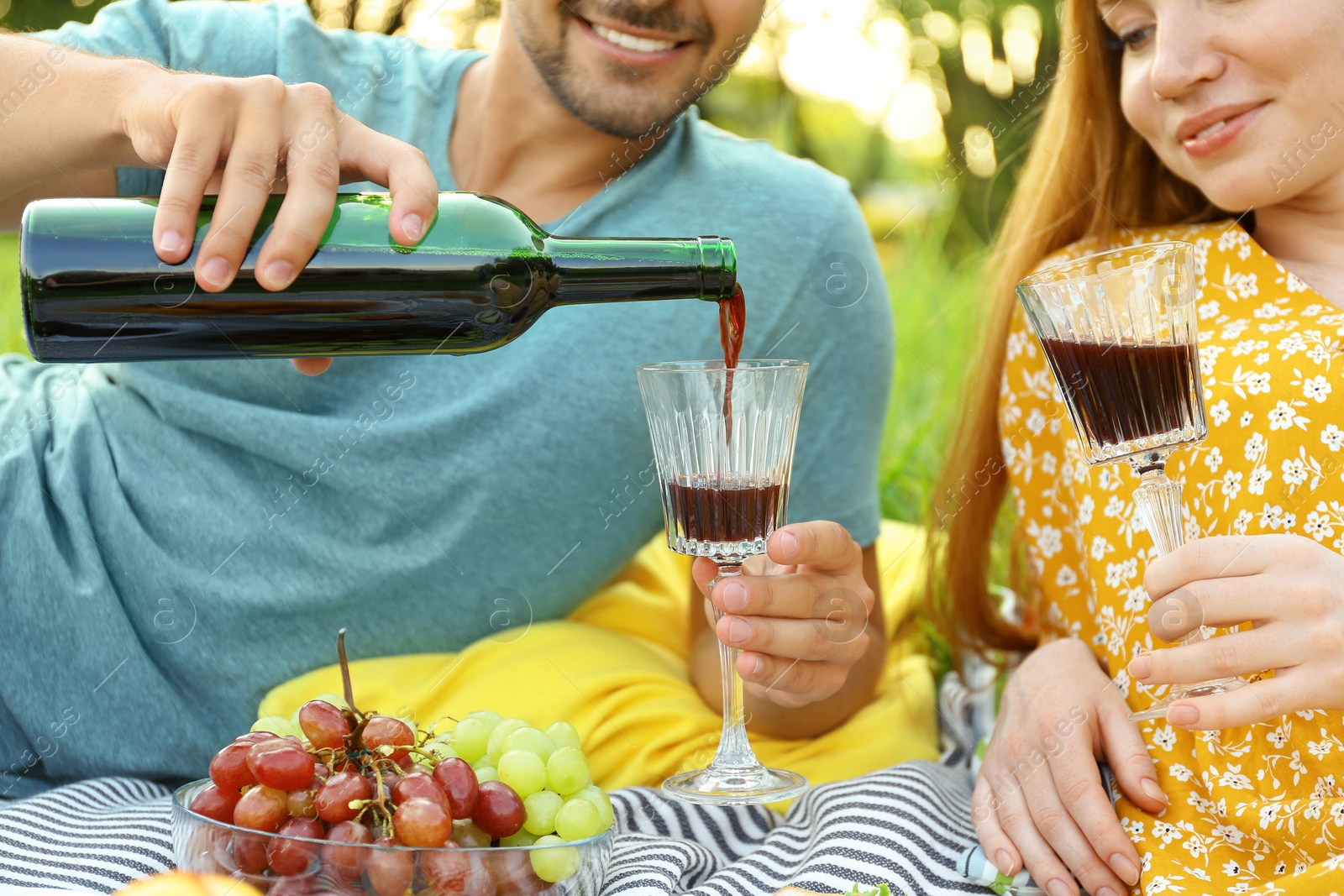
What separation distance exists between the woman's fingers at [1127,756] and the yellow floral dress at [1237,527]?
0.14 feet

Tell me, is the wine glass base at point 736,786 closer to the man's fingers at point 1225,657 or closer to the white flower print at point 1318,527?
the man's fingers at point 1225,657

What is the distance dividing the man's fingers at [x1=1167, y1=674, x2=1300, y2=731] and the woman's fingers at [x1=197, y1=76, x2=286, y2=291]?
3.93 feet

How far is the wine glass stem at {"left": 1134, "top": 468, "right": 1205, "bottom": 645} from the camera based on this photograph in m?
1.46

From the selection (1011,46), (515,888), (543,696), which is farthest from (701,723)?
(1011,46)

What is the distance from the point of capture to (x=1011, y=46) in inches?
244

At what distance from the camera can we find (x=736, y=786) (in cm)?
150

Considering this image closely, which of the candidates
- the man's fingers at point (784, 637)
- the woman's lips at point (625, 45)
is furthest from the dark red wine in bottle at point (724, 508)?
the woman's lips at point (625, 45)

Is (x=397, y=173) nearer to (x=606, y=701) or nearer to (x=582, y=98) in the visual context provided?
(x=582, y=98)

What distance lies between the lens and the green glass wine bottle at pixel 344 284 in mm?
1360

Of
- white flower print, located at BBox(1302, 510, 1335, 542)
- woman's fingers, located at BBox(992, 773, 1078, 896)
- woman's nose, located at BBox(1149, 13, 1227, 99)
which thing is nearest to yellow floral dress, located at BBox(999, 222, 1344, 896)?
white flower print, located at BBox(1302, 510, 1335, 542)

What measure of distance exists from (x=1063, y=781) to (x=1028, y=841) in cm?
10

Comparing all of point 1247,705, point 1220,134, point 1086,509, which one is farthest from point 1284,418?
A: point 1247,705

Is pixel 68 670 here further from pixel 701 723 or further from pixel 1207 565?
pixel 1207 565

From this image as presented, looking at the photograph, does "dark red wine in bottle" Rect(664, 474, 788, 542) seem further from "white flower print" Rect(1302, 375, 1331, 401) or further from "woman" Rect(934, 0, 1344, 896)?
"white flower print" Rect(1302, 375, 1331, 401)
